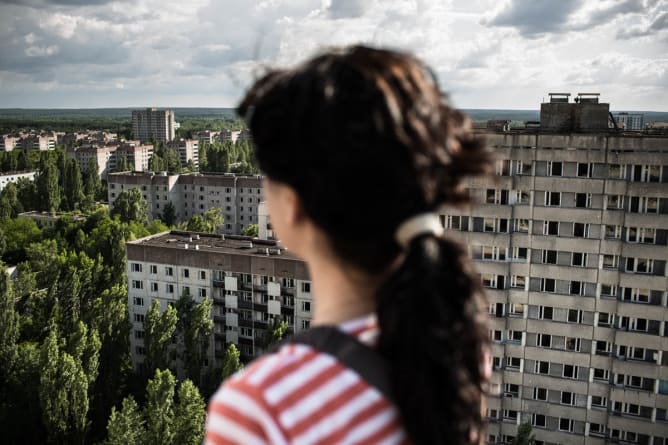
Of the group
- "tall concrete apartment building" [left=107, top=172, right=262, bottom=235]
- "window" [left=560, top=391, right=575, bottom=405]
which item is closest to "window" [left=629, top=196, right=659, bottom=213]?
"window" [left=560, top=391, right=575, bottom=405]

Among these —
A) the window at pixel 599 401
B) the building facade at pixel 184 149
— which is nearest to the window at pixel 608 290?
the window at pixel 599 401

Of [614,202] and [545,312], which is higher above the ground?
[614,202]

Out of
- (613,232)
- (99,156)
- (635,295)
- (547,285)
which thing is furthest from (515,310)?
(99,156)

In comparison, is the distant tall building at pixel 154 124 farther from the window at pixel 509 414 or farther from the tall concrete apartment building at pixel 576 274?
the window at pixel 509 414

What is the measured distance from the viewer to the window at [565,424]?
17203 millimetres

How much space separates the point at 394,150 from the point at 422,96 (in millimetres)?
147

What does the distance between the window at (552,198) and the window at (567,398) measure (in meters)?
5.02

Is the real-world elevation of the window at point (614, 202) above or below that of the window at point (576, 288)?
above

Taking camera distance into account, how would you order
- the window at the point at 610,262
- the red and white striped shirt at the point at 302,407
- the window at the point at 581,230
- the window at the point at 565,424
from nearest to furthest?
1. the red and white striped shirt at the point at 302,407
2. the window at the point at 610,262
3. the window at the point at 581,230
4. the window at the point at 565,424

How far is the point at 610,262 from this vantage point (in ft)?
53.5

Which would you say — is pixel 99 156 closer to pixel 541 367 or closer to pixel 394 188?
pixel 541 367

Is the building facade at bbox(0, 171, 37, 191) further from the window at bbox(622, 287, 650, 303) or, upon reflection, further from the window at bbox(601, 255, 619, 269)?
the window at bbox(622, 287, 650, 303)

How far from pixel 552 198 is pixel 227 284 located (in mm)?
13159

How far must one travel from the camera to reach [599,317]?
16531 millimetres
